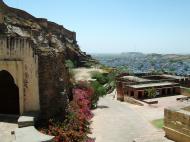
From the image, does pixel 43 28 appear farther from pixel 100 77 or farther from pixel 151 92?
pixel 151 92

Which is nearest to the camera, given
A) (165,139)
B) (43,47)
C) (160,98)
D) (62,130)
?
(165,139)

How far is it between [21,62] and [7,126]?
9.16 ft

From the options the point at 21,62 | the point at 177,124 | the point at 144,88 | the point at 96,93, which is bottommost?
the point at 144,88

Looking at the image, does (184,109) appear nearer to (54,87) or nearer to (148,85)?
(54,87)

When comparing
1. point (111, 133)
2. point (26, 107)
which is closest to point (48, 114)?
point (26, 107)

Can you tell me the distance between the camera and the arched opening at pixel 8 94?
14.7 m

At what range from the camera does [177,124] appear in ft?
36.1

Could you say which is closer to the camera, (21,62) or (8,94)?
(21,62)

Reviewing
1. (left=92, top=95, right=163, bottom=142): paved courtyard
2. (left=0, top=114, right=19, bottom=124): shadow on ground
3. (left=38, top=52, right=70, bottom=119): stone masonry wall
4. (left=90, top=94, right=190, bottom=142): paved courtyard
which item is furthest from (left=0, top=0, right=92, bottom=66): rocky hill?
(left=38, top=52, right=70, bottom=119): stone masonry wall

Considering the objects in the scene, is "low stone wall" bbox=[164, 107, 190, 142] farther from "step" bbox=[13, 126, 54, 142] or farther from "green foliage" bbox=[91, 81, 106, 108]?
"green foliage" bbox=[91, 81, 106, 108]

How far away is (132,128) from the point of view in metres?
18.2

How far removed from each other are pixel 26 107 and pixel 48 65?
2.10 metres

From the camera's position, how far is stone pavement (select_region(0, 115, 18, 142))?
1134 cm

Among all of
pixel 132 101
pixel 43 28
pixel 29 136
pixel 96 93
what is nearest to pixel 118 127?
pixel 96 93
